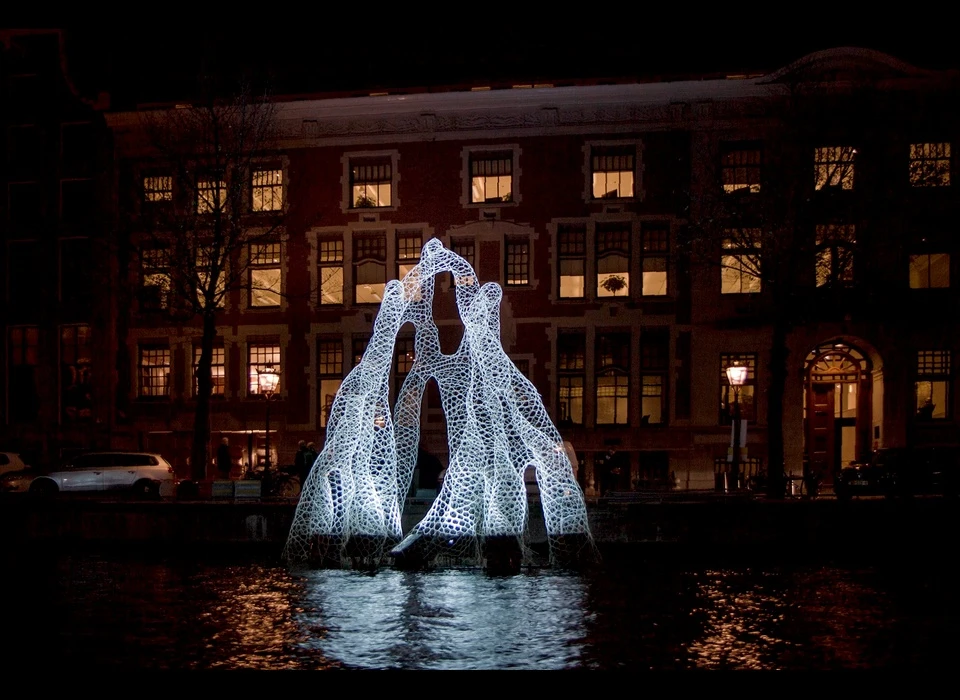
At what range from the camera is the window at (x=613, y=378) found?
120 ft

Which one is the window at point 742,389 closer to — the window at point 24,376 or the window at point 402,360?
the window at point 402,360

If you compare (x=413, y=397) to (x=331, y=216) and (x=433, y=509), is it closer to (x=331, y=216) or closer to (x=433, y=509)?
(x=433, y=509)

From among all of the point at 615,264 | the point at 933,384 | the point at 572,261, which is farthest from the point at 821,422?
the point at 572,261

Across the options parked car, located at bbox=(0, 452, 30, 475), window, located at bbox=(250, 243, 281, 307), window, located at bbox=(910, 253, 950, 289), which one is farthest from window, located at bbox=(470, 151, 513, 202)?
parked car, located at bbox=(0, 452, 30, 475)

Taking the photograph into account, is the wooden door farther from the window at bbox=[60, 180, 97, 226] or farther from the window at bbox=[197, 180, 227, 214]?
the window at bbox=[60, 180, 97, 226]

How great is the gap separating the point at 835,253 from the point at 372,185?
16949 mm

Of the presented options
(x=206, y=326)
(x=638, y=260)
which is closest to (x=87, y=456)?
(x=206, y=326)

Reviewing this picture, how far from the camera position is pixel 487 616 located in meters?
15.1

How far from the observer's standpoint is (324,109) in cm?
3772

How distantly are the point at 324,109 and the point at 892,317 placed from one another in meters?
21.6

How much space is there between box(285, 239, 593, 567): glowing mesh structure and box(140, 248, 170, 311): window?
17.0m

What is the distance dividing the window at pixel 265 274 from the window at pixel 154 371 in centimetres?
420

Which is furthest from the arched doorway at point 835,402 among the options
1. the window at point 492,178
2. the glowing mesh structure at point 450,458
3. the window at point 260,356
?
the glowing mesh structure at point 450,458

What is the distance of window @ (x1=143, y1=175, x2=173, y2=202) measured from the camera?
3900 cm
